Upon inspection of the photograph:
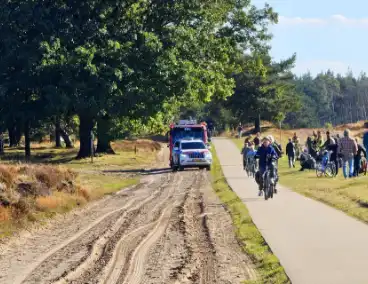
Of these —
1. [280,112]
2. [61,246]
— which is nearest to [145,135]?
[280,112]

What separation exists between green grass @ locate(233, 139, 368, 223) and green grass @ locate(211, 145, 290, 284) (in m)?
2.47

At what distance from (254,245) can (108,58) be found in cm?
3196

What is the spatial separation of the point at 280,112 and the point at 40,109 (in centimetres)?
4721

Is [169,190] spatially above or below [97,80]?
below

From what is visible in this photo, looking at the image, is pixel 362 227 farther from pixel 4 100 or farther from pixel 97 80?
pixel 4 100

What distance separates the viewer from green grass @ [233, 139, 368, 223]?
18484 mm

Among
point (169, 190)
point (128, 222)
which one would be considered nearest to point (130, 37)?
point (169, 190)

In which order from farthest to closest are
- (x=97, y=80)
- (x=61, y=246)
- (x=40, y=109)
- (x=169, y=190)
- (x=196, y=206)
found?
(x=40, y=109), (x=97, y=80), (x=169, y=190), (x=196, y=206), (x=61, y=246)

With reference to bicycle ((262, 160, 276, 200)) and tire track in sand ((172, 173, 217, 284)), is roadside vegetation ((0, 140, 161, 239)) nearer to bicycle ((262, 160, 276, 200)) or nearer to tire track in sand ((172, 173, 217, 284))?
tire track in sand ((172, 173, 217, 284))

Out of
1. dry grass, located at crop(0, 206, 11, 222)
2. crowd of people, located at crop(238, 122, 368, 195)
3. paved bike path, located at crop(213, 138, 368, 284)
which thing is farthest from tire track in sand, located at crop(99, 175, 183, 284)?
crowd of people, located at crop(238, 122, 368, 195)

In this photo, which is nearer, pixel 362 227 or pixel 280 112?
pixel 362 227

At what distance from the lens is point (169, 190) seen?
1112 inches

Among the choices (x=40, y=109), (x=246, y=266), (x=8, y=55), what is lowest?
(x=246, y=266)

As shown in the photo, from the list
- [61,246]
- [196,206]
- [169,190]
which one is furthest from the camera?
[169,190]
